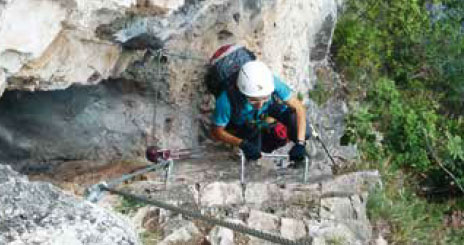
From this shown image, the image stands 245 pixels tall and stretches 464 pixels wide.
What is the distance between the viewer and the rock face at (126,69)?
21.3 feet

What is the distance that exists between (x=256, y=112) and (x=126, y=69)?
140 centimetres

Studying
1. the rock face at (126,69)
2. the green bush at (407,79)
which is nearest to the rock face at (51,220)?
the rock face at (126,69)

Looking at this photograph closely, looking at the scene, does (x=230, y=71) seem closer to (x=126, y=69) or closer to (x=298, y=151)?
(x=298, y=151)

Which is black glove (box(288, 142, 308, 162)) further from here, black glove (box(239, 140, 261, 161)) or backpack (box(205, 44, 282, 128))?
backpack (box(205, 44, 282, 128))

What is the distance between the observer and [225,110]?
7.68 meters

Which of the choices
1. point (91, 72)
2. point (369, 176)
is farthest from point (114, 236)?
point (369, 176)

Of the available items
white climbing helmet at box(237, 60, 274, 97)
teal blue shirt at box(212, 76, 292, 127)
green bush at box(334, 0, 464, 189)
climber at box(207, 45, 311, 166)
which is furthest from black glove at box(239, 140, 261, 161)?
green bush at box(334, 0, 464, 189)

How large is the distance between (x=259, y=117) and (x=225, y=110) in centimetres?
43

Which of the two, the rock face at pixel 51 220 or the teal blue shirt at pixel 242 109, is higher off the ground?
the teal blue shirt at pixel 242 109

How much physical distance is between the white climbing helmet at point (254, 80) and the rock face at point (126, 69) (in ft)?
2.43

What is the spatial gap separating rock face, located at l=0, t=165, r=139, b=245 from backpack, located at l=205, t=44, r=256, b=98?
11.2 feet

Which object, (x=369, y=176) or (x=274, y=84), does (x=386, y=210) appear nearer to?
(x=369, y=176)

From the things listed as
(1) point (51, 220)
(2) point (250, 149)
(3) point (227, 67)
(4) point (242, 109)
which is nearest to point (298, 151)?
(2) point (250, 149)

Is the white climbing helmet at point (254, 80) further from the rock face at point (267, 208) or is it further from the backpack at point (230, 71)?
the rock face at point (267, 208)
